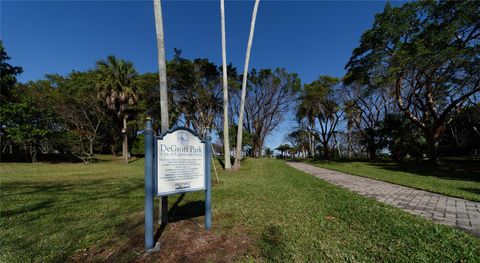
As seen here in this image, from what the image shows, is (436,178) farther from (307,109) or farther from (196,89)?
(307,109)

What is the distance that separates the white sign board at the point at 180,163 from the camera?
305 centimetres

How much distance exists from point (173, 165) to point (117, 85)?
2033 cm

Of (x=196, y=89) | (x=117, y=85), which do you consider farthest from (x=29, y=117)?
(x=196, y=89)

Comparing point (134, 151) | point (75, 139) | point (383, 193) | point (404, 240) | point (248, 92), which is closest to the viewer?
point (404, 240)

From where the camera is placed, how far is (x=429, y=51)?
1201 cm

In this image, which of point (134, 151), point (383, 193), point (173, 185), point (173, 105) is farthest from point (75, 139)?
point (383, 193)

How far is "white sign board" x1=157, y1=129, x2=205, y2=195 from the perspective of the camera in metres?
3.05

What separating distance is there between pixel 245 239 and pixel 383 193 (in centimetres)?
509

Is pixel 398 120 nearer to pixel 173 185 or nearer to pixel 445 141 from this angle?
pixel 445 141

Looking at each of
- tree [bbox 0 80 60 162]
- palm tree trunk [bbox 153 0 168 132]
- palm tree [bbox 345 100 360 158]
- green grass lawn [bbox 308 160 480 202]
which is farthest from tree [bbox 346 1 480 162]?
tree [bbox 0 80 60 162]

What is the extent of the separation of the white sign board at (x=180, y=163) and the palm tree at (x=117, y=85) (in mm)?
19375

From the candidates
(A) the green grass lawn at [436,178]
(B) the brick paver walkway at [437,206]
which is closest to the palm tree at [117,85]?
(A) the green grass lawn at [436,178]

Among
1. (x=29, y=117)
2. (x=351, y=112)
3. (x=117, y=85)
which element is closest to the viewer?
(x=29, y=117)

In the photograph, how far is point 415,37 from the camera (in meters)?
→ 14.0
